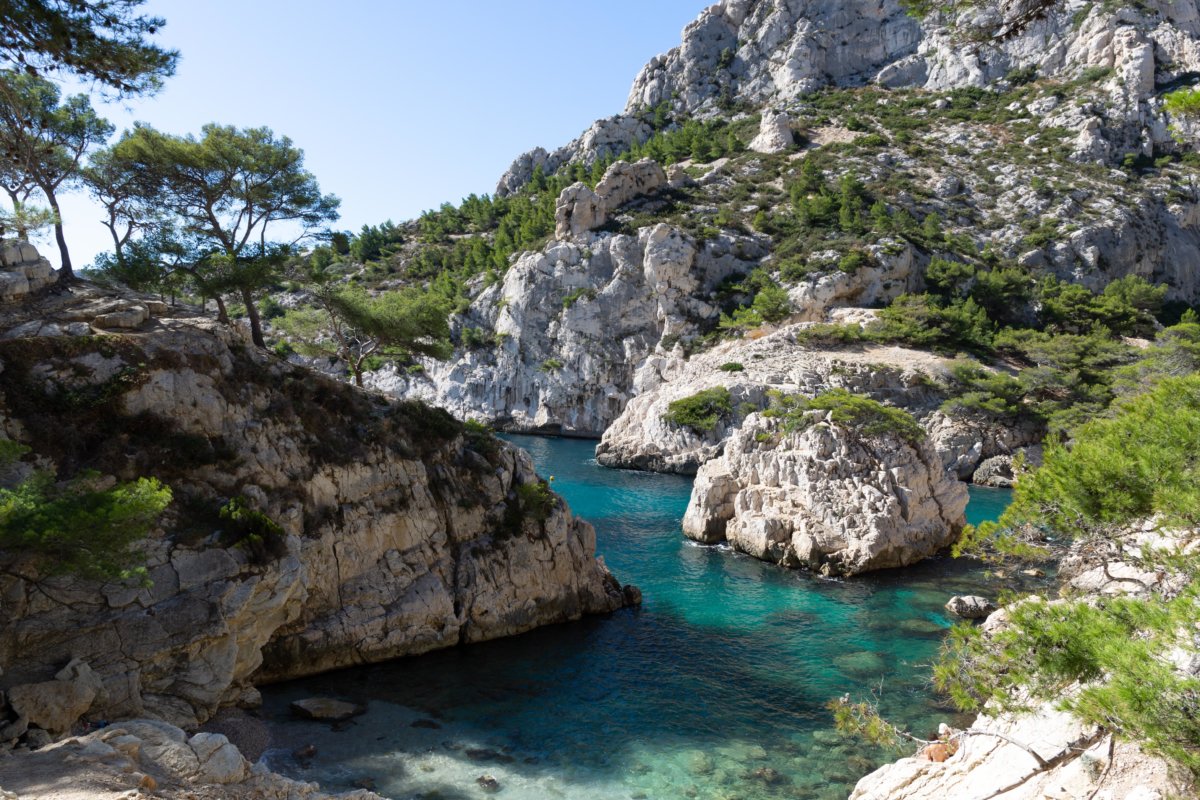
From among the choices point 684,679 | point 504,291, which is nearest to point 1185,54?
point 504,291

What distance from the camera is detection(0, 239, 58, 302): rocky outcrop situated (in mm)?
16719

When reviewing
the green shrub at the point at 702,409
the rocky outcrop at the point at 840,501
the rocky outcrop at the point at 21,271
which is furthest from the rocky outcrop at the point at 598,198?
the rocky outcrop at the point at 21,271

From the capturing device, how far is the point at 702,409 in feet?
155

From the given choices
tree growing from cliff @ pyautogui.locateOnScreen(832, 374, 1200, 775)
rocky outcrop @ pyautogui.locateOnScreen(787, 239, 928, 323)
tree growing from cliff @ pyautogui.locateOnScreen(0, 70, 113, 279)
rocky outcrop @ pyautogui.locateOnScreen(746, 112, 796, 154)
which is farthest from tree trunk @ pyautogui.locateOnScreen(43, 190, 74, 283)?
rocky outcrop @ pyautogui.locateOnScreen(746, 112, 796, 154)

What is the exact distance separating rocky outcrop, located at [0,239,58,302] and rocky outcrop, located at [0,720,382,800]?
12.5 m

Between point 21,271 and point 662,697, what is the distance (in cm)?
1943

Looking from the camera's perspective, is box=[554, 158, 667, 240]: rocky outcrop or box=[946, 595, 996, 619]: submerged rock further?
box=[554, 158, 667, 240]: rocky outcrop

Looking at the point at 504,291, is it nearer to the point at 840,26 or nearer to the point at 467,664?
the point at 467,664

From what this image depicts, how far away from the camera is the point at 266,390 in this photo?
17594 millimetres

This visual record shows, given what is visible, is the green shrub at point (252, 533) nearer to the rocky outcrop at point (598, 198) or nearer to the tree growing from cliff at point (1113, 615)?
the tree growing from cliff at point (1113, 615)

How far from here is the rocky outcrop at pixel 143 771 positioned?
26.1 ft

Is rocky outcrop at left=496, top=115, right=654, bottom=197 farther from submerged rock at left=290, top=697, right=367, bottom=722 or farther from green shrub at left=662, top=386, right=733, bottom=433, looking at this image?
submerged rock at left=290, top=697, right=367, bottom=722

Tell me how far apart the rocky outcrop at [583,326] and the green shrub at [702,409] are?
492 inches

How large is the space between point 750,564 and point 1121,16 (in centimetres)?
7919
